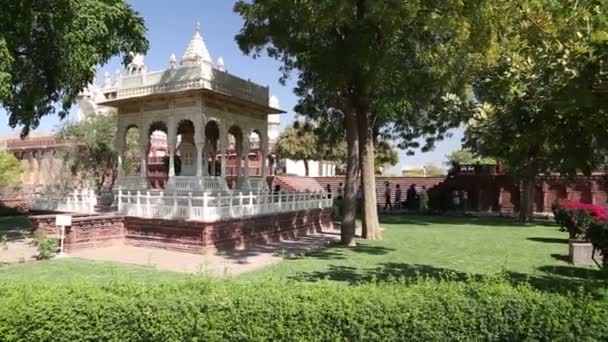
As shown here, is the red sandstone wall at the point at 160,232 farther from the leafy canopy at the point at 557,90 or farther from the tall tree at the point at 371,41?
the leafy canopy at the point at 557,90

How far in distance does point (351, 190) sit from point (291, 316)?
10.3 m

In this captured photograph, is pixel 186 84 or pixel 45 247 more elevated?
pixel 186 84

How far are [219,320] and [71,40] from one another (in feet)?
37.1

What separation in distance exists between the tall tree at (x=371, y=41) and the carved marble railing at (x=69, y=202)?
7438 millimetres

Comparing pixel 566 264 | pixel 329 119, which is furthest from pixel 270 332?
pixel 329 119

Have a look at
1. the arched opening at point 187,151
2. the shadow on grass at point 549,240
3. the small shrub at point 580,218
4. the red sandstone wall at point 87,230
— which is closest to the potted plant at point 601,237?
the small shrub at point 580,218

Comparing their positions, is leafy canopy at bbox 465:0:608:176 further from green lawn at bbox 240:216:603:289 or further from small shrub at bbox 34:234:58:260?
small shrub at bbox 34:234:58:260

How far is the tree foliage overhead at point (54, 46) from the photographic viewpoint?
1327 centimetres

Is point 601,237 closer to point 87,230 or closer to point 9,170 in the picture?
point 87,230

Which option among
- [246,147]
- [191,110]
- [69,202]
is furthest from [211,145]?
[69,202]

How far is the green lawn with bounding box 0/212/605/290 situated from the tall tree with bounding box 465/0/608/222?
1639mm

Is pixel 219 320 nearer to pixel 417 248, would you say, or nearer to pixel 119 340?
pixel 119 340

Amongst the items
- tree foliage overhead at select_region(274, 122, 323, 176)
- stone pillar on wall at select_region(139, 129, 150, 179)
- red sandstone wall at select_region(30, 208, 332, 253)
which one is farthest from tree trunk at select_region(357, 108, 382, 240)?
tree foliage overhead at select_region(274, 122, 323, 176)

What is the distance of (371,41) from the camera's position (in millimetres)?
13016
